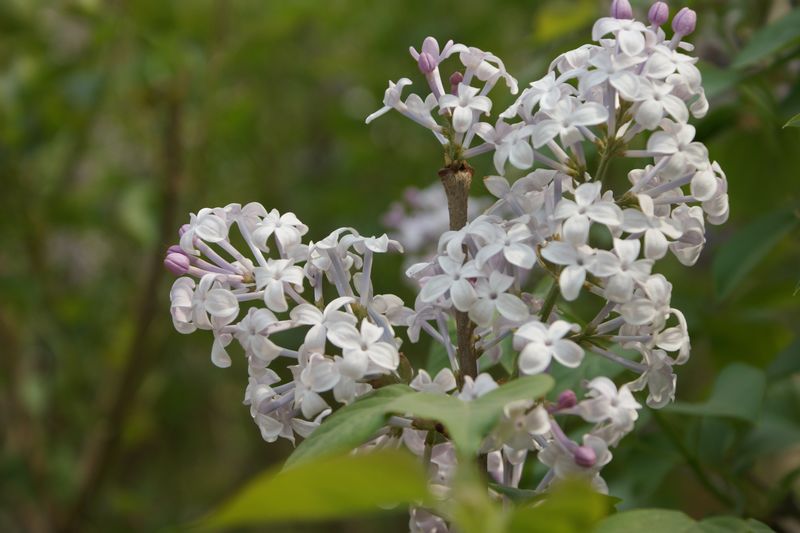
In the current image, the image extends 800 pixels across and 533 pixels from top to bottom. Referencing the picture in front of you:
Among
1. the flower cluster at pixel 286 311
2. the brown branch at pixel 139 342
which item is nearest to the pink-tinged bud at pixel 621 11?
the flower cluster at pixel 286 311

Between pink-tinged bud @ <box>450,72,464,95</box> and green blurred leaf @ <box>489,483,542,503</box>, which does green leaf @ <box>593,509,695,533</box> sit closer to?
green blurred leaf @ <box>489,483,542,503</box>

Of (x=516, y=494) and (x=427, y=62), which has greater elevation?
(x=427, y=62)

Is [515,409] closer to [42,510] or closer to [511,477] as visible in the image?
[511,477]

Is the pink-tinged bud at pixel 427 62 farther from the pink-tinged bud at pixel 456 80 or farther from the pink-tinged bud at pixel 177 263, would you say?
the pink-tinged bud at pixel 177 263

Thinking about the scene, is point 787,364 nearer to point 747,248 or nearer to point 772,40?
point 747,248

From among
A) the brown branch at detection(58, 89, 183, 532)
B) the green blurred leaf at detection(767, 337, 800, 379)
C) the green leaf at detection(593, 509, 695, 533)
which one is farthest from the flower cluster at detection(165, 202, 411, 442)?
the brown branch at detection(58, 89, 183, 532)

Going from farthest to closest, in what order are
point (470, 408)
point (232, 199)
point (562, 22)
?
point (232, 199) < point (562, 22) < point (470, 408)

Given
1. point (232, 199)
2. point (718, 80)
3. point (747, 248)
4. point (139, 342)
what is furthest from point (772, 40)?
point (232, 199)
